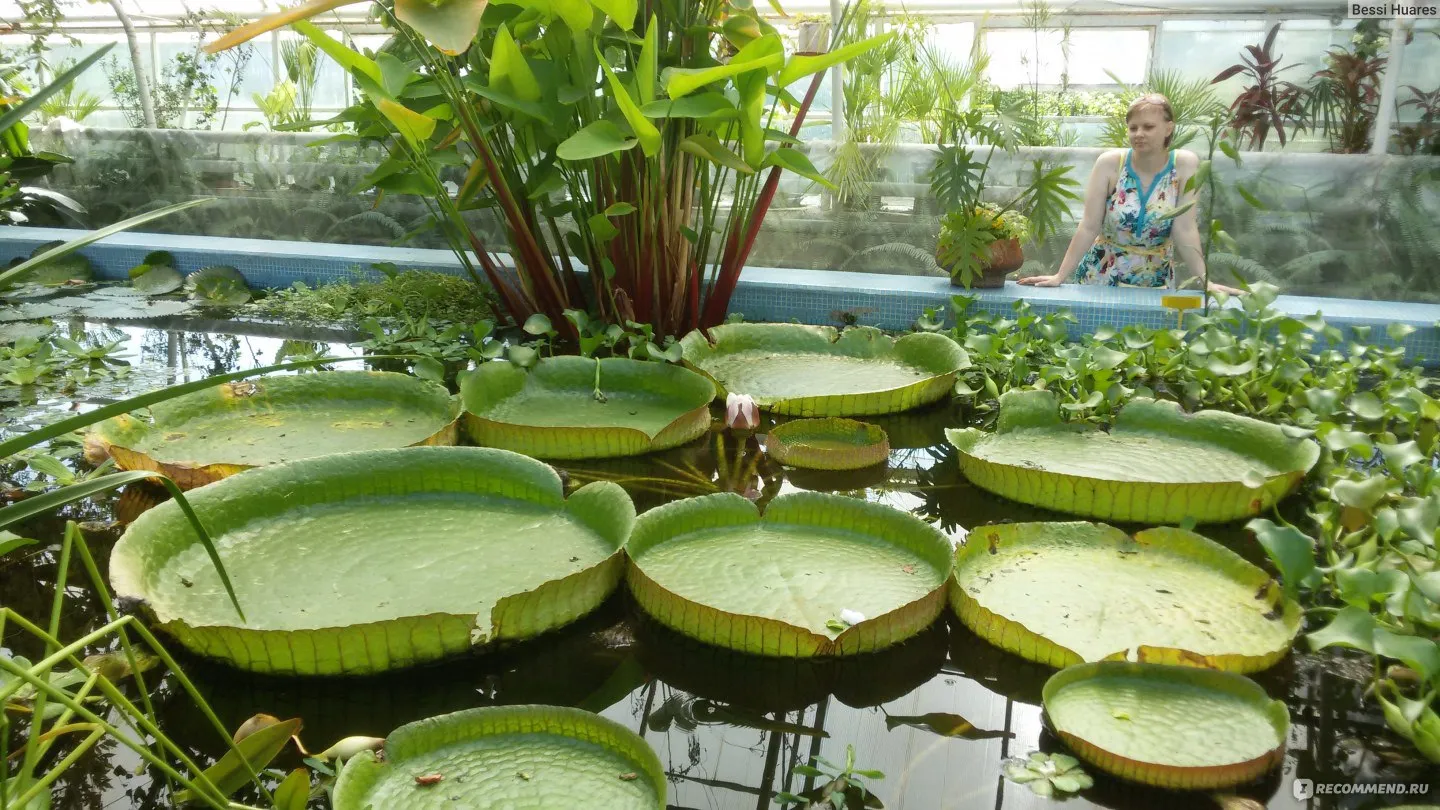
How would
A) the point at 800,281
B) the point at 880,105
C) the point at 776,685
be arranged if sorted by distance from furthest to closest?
1. the point at 880,105
2. the point at 800,281
3. the point at 776,685

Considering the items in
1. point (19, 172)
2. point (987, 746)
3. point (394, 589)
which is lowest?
point (987, 746)

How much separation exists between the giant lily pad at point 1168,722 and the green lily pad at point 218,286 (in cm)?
443

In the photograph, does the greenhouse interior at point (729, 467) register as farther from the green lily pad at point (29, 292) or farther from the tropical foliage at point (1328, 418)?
the green lily pad at point (29, 292)

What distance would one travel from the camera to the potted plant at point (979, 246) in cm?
408

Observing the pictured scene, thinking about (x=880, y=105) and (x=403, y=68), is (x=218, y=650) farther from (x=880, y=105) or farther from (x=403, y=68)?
(x=880, y=105)

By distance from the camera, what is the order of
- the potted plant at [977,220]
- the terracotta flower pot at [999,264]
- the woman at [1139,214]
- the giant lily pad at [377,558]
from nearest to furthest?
the giant lily pad at [377,558] < the woman at [1139,214] < the potted plant at [977,220] < the terracotta flower pot at [999,264]

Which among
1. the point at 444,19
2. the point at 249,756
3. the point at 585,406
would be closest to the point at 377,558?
the point at 249,756

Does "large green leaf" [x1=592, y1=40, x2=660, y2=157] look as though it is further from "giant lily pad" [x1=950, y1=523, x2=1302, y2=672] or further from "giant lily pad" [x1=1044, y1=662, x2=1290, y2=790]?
"giant lily pad" [x1=1044, y1=662, x2=1290, y2=790]

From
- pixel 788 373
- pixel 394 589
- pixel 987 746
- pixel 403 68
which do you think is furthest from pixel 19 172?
pixel 987 746

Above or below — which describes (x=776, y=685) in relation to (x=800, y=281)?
below

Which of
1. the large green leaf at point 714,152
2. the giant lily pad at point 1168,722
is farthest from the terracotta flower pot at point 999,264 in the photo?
the giant lily pad at point 1168,722

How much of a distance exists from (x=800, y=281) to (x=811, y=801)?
337 cm

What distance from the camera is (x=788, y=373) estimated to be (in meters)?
3.27

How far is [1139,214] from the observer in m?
4.02
